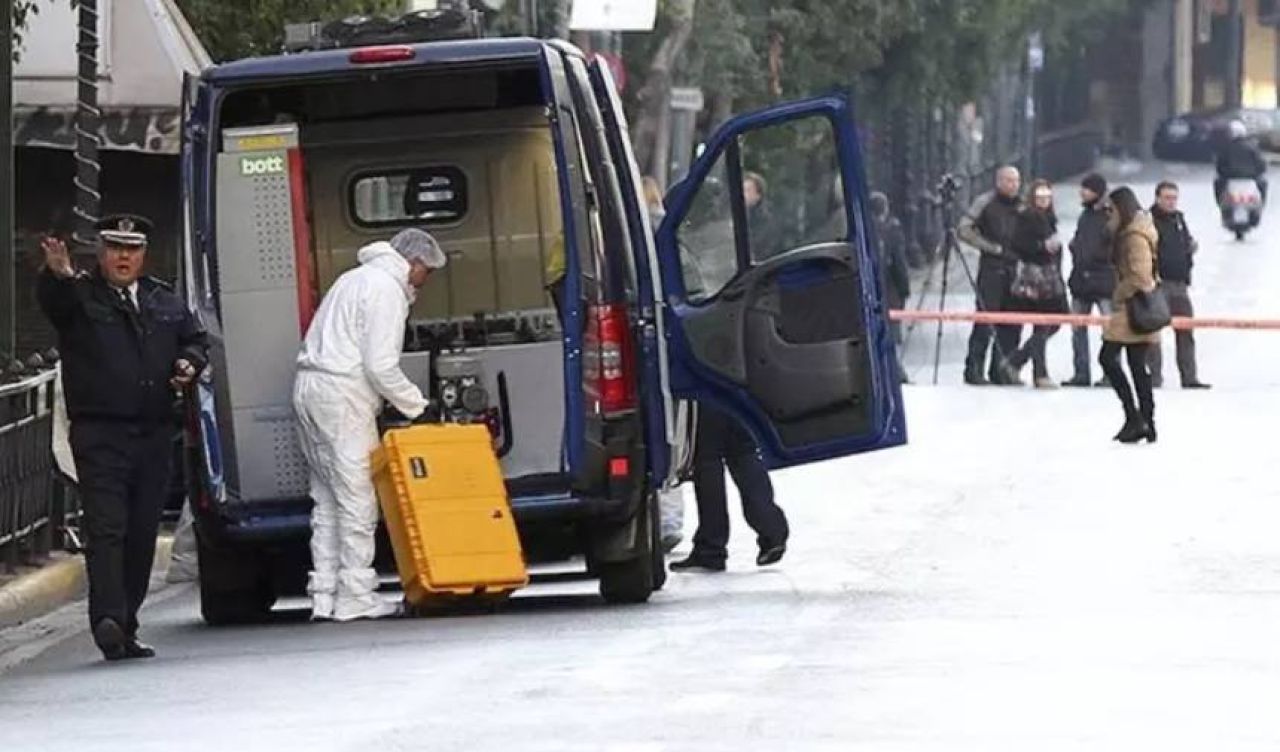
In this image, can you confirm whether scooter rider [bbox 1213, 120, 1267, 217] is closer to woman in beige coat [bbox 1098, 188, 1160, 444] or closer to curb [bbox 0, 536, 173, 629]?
woman in beige coat [bbox 1098, 188, 1160, 444]

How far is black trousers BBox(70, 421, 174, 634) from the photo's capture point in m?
14.6

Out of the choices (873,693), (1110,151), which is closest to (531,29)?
(873,693)

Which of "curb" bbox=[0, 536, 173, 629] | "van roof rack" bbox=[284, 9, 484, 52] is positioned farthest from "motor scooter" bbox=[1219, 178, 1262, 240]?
"van roof rack" bbox=[284, 9, 484, 52]

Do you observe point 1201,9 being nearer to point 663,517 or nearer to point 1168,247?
point 1168,247

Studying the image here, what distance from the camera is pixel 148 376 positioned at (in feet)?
48.2

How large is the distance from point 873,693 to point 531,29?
1684 cm

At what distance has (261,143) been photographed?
16.2 m

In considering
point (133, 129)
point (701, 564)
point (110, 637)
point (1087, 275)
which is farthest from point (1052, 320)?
point (110, 637)

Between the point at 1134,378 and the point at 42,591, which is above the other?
the point at 1134,378

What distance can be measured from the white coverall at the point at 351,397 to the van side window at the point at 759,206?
1.67 meters

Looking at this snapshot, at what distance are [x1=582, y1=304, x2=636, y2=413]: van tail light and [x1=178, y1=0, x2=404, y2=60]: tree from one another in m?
8.66

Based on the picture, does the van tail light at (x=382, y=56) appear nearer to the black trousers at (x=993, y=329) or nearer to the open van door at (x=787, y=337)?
the open van door at (x=787, y=337)

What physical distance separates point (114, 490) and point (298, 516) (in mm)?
1513

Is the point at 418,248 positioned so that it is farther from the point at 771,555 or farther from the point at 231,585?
the point at 771,555
